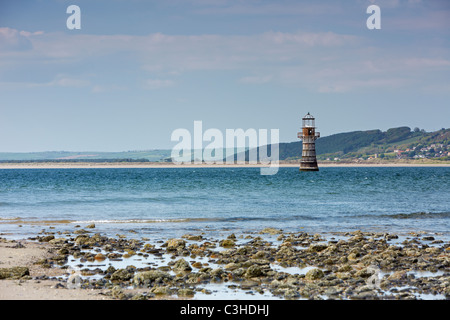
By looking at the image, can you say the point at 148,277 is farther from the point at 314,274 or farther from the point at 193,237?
the point at 193,237

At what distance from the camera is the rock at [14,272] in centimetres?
1410

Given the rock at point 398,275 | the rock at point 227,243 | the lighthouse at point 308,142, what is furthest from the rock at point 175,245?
the lighthouse at point 308,142

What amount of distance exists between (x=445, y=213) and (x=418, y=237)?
41.3ft

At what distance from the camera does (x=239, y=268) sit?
606 inches

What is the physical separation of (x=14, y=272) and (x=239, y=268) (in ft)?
20.3

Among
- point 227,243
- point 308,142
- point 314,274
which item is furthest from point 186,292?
point 308,142

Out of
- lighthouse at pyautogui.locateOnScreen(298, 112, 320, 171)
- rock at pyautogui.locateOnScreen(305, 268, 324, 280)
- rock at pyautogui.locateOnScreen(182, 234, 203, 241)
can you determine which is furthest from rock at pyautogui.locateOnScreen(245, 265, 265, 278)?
lighthouse at pyautogui.locateOnScreen(298, 112, 320, 171)

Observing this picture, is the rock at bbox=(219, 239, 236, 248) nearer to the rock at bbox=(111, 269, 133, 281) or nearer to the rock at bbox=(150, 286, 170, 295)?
the rock at bbox=(111, 269, 133, 281)

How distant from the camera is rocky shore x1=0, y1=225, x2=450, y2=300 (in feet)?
42.1

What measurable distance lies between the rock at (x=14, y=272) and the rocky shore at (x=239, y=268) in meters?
0.02

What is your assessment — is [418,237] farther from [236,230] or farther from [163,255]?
[163,255]
